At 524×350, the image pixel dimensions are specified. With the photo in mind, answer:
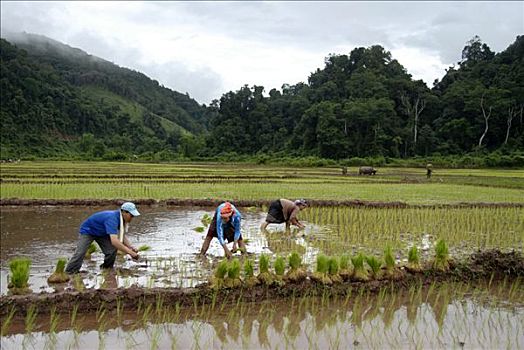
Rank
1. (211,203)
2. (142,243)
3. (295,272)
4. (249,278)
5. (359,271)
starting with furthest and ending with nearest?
1. (211,203)
2. (142,243)
3. (359,271)
4. (295,272)
5. (249,278)

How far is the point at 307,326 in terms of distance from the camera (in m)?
4.94

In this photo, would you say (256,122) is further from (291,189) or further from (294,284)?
(294,284)

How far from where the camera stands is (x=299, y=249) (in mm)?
8148

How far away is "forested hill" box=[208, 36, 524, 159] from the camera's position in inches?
1609

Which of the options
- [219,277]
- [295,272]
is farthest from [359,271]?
[219,277]

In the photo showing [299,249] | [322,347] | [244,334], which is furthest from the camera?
[299,249]

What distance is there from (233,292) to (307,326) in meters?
1.14

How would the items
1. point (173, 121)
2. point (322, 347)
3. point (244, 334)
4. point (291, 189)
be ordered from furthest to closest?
1. point (173, 121)
2. point (291, 189)
3. point (244, 334)
4. point (322, 347)

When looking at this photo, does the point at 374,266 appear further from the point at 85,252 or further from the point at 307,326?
the point at 85,252

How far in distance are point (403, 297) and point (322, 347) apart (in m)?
1.93

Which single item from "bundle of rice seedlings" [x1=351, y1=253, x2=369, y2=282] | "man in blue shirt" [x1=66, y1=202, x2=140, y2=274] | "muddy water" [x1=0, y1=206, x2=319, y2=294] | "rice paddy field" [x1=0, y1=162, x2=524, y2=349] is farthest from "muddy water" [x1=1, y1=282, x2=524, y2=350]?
"man in blue shirt" [x1=66, y1=202, x2=140, y2=274]

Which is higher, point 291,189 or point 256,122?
point 256,122

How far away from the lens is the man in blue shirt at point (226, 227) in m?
7.11

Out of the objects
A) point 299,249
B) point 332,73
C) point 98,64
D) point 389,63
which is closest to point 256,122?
point 332,73
